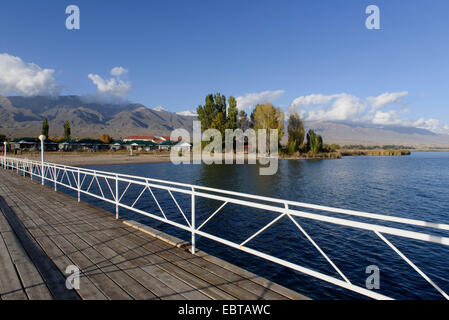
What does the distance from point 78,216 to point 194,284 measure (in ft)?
16.9

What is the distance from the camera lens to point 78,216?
7.18 meters

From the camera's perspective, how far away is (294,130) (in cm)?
6162

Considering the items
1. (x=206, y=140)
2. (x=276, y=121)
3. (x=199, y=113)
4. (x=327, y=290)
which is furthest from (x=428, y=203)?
(x=199, y=113)

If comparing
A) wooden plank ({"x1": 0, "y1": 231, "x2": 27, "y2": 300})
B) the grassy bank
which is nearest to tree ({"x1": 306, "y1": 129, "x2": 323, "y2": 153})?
the grassy bank

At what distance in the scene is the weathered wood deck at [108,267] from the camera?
3.30 meters

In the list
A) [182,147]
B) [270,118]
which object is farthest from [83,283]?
[182,147]

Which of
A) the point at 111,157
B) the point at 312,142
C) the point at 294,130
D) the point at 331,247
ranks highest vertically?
the point at 294,130

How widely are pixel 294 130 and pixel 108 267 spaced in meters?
61.1

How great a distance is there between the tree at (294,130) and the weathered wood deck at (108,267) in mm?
58537

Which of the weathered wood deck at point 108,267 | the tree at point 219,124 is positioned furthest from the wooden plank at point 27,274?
the tree at point 219,124

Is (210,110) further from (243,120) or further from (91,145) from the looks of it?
(91,145)

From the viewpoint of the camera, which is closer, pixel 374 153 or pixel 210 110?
pixel 210 110

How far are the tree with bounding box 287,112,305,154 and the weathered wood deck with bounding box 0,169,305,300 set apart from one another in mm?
58537

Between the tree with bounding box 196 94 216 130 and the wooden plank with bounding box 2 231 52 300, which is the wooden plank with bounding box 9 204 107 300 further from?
the tree with bounding box 196 94 216 130
